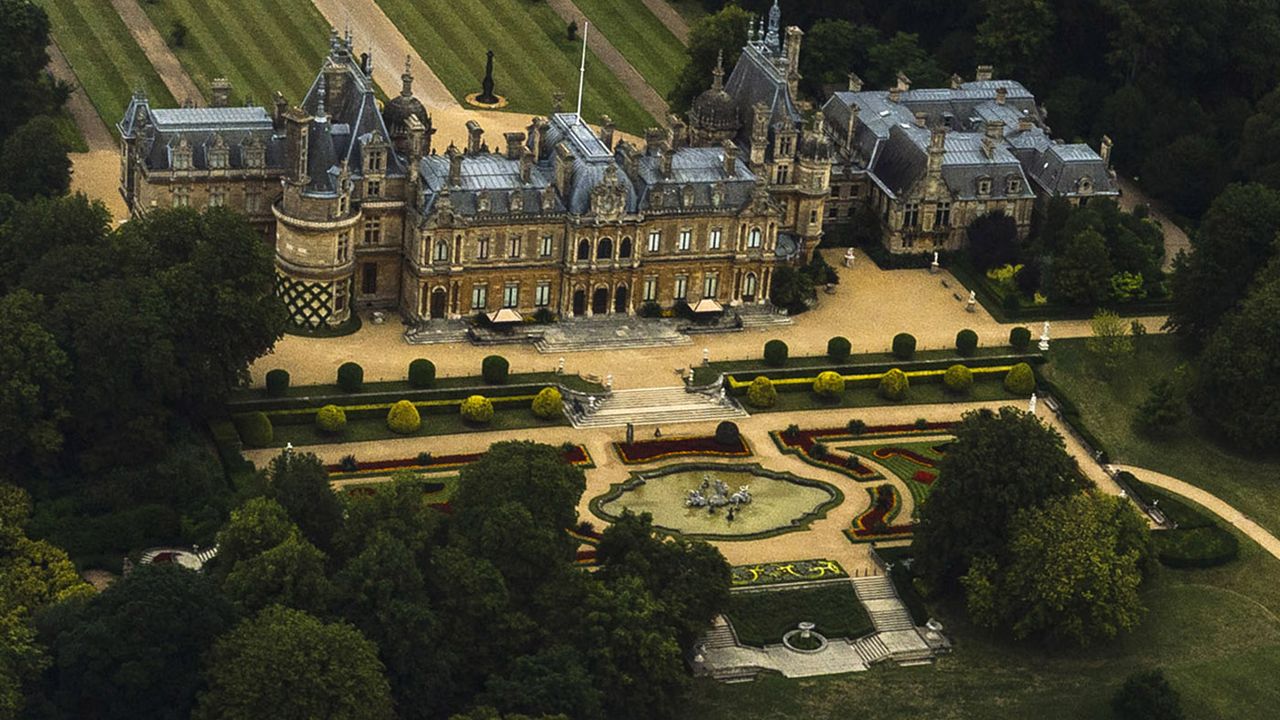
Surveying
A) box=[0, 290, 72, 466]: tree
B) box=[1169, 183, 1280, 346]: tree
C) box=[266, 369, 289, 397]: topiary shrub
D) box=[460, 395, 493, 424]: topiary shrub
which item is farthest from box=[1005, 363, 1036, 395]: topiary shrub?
box=[0, 290, 72, 466]: tree

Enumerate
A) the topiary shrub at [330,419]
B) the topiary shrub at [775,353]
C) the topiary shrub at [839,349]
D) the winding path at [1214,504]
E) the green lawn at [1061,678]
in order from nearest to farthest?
the green lawn at [1061,678] < the winding path at [1214,504] < the topiary shrub at [330,419] < the topiary shrub at [775,353] < the topiary shrub at [839,349]

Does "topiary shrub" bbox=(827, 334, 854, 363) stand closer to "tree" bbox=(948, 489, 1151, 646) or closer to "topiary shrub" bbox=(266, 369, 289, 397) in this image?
Answer: "tree" bbox=(948, 489, 1151, 646)

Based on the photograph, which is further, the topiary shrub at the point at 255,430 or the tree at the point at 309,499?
the topiary shrub at the point at 255,430

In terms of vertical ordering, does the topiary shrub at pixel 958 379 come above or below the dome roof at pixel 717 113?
below

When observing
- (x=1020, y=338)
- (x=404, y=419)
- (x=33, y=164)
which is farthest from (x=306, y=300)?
(x=1020, y=338)

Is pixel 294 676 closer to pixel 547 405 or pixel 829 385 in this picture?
pixel 547 405

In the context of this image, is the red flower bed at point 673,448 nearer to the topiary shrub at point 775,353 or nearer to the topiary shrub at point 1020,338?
the topiary shrub at point 775,353

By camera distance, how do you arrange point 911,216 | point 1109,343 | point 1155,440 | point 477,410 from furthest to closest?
point 911,216 < point 1109,343 < point 1155,440 < point 477,410

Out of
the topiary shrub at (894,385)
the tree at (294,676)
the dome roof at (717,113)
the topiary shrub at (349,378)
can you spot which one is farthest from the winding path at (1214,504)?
the tree at (294,676)
